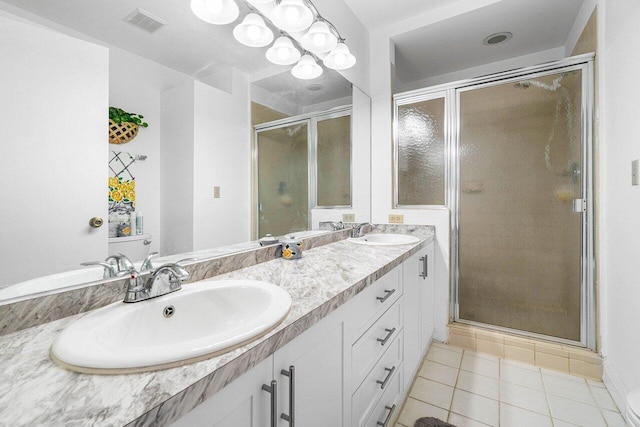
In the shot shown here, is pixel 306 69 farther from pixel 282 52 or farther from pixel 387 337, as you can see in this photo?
pixel 387 337

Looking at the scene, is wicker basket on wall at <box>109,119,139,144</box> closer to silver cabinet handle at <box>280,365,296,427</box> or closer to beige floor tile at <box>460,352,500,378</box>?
silver cabinet handle at <box>280,365,296,427</box>

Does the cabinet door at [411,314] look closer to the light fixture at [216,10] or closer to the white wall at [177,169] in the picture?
the white wall at [177,169]

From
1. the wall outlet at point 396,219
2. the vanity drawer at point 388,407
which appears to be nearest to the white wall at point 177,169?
the vanity drawer at point 388,407

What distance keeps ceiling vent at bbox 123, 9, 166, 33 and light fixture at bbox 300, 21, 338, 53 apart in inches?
35.7

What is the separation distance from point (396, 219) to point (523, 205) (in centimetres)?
84

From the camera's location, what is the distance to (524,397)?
5.01ft

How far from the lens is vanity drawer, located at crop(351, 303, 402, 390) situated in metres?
0.93

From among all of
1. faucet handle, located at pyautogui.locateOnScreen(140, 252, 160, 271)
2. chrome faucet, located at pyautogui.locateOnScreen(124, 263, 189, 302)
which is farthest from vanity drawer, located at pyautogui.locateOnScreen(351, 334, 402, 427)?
faucet handle, located at pyautogui.locateOnScreen(140, 252, 160, 271)

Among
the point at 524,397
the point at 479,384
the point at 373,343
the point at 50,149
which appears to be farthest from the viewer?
the point at 479,384

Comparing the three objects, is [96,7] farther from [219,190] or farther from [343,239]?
[343,239]

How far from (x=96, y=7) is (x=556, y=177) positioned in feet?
7.70

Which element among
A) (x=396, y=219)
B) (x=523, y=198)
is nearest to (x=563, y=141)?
(x=523, y=198)

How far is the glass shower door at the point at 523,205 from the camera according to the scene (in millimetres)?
1748

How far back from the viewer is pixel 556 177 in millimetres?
1778
